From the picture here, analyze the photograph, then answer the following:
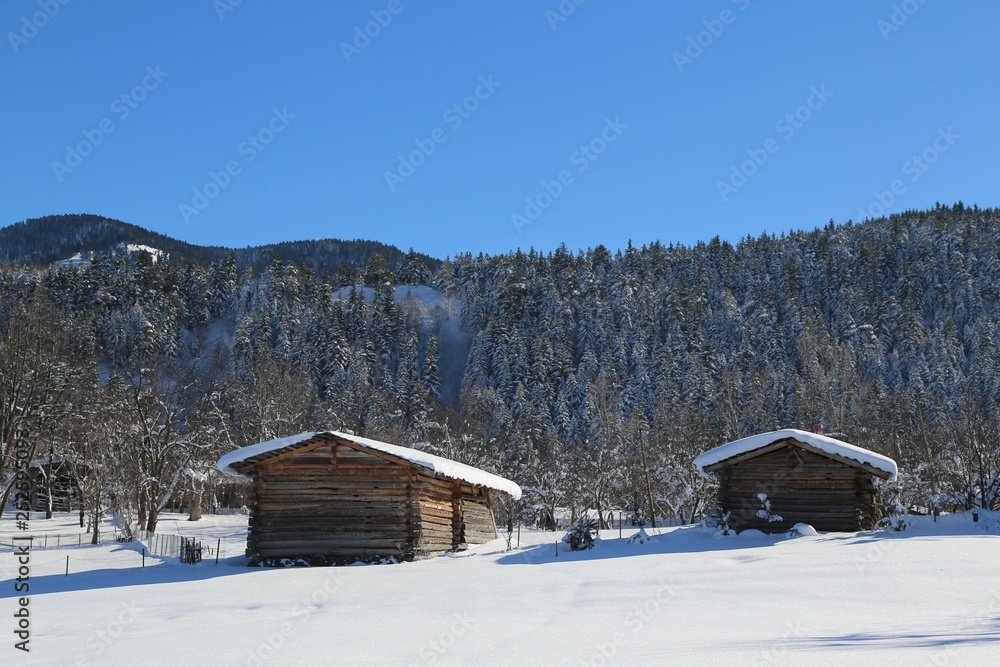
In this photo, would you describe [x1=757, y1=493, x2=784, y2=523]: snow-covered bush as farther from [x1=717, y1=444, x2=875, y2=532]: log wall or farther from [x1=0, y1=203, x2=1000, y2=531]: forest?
[x1=0, y1=203, x2=1000, y2=531]: forest

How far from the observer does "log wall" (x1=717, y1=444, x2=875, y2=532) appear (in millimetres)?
25156

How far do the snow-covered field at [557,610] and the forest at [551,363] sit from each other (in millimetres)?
17106

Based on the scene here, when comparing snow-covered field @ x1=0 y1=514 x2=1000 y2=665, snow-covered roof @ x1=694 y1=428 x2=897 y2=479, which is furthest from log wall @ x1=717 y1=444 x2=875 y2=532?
snow-covered field @ x1=0 y1=514 x2=1000 y2=665

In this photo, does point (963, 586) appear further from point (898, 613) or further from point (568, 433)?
point (568, 433)

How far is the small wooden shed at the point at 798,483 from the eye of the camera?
2497cm

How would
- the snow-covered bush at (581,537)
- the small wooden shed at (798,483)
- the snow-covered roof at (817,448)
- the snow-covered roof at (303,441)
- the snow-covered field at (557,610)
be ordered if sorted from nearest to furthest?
the snow-covered field at (557,610) < the snow-covered roof at (303,441) < the snow-covered bush at (581,537) < the snow-covered roof at (817,448) < the small wooden shed at (798,483)

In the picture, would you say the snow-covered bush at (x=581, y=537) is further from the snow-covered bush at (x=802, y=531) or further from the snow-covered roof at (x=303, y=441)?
the snow-covered bush at (x=802, y=531)

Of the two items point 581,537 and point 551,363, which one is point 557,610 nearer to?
point 581,537

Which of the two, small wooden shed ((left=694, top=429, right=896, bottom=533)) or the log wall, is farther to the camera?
the log wall

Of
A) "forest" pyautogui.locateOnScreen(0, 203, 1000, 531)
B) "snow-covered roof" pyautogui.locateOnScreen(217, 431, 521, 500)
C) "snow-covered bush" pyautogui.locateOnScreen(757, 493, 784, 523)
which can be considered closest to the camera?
"snow-covered roof" pyautogui.locateOnScreen(217, 431, 521, 500)

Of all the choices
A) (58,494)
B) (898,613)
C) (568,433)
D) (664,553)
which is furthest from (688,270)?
(898,613)

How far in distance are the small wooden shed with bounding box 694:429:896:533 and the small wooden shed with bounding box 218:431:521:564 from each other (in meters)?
10.2

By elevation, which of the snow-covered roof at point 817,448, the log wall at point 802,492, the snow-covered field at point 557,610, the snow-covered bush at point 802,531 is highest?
the snow-covered roof at point 817,448

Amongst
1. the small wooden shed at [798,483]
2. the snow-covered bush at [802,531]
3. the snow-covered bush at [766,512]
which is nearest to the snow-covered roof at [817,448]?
the small wooden shed at [798,483]
